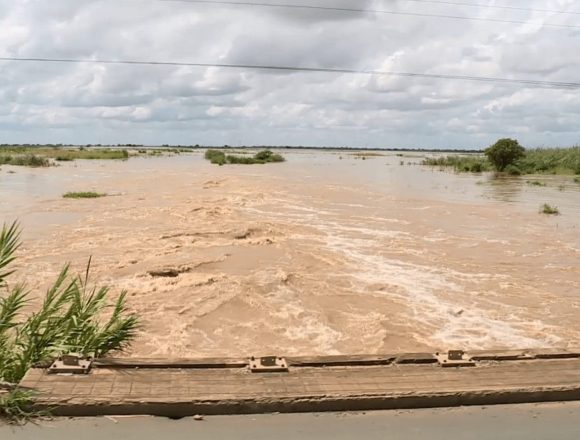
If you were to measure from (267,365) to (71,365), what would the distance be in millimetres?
1198

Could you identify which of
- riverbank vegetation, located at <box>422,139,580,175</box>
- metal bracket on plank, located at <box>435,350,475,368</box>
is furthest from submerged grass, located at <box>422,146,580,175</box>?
metal bracket on plank, located at <box>435,350,475,368</box>

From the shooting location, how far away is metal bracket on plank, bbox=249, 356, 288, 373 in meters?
3.71

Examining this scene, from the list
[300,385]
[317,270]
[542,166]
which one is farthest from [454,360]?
[542,166]

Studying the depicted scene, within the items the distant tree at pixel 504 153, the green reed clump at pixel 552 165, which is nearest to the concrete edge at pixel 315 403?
the distant tree at pixel 504 153

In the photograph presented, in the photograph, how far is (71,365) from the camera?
11.8 feet

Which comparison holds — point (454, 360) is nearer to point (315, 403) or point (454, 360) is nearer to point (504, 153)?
point (315, 403)

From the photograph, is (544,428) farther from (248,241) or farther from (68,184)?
(68,184)

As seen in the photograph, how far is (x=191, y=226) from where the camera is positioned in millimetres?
17219

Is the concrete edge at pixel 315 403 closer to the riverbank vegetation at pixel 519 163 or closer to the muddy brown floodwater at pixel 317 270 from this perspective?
the muddy brown floodwater at pixel 317 270

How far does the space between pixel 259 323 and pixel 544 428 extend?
5.60 metres

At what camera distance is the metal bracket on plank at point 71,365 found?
355 centimetres

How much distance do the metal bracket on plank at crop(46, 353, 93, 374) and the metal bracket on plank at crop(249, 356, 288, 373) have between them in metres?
1.00

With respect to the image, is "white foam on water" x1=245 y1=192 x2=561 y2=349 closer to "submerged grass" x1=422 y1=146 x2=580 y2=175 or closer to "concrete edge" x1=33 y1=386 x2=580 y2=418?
"concrete edge" x1=33 y1=386 x2=580 y2=418

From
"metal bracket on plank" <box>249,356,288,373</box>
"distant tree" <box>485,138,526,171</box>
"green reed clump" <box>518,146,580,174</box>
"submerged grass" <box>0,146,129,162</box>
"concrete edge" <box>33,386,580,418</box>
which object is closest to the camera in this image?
"concrete edge" <box>33,386,580,418</box>
